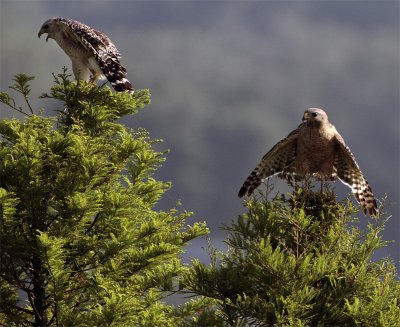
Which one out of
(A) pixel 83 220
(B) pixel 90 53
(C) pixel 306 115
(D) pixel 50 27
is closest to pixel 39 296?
(A) pixel 83 220

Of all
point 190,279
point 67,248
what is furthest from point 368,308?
point 67,248

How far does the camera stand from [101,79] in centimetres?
1344

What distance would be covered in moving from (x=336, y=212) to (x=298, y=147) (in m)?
1.41

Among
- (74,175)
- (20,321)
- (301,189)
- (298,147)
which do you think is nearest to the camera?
(301,189)

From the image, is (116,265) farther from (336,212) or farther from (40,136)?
(336,212)

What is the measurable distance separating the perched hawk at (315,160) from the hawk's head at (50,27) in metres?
5.98

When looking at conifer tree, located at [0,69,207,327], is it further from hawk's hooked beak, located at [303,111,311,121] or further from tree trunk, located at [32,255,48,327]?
hawk's hooked beak, located at [303,111,311,121]

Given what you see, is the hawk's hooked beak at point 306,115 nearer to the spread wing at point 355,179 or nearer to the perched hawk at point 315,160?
the perched hawk at point 315,160

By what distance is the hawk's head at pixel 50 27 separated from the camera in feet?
46.6

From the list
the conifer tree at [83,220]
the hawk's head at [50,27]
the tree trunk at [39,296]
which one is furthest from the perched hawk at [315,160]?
the hawk's head at [50,27]

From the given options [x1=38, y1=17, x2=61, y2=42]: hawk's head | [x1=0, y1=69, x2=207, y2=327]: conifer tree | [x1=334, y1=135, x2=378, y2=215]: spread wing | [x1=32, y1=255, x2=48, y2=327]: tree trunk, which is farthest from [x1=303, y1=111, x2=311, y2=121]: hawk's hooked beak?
[x1=38, y1=17, x2=61, y2=42]: hawk's head

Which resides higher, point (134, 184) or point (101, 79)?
point (101, 79)

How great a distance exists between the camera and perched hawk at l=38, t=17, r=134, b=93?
12695mm

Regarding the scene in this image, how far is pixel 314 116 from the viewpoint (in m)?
10.2
